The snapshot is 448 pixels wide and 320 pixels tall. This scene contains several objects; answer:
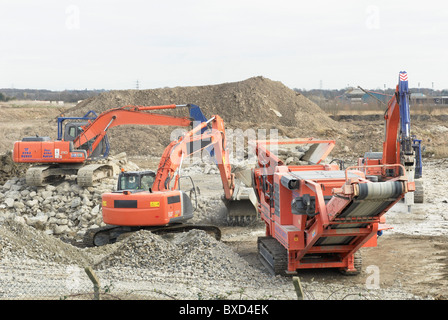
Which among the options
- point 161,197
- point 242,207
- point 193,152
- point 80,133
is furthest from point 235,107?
point 161,197

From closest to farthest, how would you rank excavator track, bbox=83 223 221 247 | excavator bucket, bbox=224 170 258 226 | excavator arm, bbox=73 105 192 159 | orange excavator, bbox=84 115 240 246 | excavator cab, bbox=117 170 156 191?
orange excavator, bbox=84 115 240 246, excavator track, bbox=83 223 221 247, excavator cab, bbox=117 170 156 191, excavator bucket, bbox=224 170 258 226, excavator arm, bbox=73 105 192 159

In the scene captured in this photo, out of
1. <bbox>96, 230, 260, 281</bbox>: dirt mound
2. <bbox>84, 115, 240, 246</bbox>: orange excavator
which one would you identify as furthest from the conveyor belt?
<bbox>84, 115, 240, 246</bbox>: orange excavator

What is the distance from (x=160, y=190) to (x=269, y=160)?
2855mm

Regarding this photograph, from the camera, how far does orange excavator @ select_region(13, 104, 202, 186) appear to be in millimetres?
17047

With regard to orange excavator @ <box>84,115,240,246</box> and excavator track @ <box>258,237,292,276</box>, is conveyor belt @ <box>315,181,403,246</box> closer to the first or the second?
excavator track @ <box>258,237,292,276</box>

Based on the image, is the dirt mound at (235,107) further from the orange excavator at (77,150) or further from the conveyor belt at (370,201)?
the conveyor belt at (370,201)

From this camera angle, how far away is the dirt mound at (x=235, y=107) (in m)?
34.7

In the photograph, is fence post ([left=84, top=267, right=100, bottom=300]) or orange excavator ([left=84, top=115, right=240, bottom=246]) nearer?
fence post ([left=84, top=267, right=100, bottom=300])

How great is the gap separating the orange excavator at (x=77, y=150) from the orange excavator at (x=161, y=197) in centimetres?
252

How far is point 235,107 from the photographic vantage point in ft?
132

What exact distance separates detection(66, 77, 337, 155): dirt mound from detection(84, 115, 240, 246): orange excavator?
731 inches

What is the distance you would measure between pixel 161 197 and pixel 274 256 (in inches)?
142

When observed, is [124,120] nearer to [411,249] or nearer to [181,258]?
[181,258]

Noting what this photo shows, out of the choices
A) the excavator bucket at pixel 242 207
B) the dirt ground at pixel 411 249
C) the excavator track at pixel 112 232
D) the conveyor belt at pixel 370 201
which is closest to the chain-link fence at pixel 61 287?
the conveyor belt at pixel 370 201
